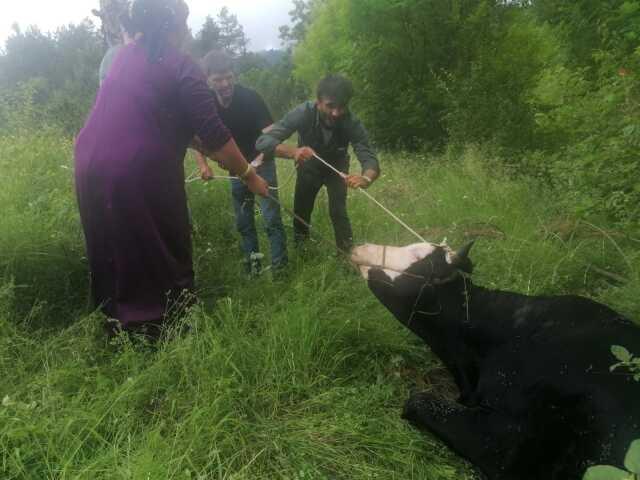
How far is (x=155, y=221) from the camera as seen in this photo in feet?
7.48

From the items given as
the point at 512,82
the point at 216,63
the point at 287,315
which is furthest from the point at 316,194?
the point at 512,82

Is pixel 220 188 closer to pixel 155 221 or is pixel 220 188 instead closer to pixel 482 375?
pixel 155 221

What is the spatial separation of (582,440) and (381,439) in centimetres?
75

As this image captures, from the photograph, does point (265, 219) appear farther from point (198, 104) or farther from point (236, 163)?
point (198, 104)

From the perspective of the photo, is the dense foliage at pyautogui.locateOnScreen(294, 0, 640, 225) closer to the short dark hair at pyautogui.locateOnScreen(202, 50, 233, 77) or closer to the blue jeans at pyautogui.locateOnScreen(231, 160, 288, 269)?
the blue jeans at pyautogui.locateOnScreen(231, 160, 288, 269)

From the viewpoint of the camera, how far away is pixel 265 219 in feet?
11.1

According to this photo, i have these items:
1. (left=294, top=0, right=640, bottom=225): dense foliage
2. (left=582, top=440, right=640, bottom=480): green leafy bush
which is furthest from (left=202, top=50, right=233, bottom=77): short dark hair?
(left=582, top=440, right=640, bottom=480): green leafy bush

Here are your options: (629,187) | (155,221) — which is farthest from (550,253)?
(155,221)

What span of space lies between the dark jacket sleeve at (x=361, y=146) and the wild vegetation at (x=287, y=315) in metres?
0.64

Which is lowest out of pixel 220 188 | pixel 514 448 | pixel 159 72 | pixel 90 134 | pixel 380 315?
pixel 514 448

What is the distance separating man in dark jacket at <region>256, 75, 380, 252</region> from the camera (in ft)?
10.5

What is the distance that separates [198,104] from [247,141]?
128 centimetres

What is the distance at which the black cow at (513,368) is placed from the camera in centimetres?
180

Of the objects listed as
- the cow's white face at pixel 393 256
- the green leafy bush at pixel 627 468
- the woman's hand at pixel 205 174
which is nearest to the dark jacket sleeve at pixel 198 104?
the cow's white face at pixel 393 256
